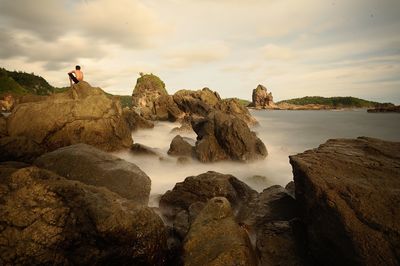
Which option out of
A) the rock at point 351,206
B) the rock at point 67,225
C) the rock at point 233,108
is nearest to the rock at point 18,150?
the rock at point 67,225

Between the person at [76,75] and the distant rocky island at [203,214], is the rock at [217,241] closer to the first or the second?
the distant rocky island at [203,214]

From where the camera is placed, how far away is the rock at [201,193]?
9102mm

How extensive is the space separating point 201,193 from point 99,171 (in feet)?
11.1

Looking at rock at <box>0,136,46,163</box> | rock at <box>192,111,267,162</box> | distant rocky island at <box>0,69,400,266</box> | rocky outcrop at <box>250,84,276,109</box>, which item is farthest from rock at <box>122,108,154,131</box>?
rocky outcrop at <box>250,84,276,109</box>

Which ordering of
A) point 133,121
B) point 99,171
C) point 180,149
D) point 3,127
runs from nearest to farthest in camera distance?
1. point 99,171
2. point 3,127
3. point 180,149
4. point 133,121

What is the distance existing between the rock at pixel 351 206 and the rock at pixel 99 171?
447 centimetres

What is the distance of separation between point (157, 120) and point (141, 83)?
172 ft

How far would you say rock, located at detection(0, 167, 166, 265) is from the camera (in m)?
3.98

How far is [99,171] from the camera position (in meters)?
7.85

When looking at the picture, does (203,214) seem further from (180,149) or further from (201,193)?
(180,149)

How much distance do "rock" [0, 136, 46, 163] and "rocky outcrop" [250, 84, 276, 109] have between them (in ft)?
628

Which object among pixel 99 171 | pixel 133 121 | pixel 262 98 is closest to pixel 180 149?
pixel 99 171

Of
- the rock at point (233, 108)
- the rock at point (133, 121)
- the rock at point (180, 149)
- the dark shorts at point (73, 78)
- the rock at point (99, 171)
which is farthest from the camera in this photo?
the rock at point (233, 108)

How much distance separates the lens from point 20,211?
13.6 ft
